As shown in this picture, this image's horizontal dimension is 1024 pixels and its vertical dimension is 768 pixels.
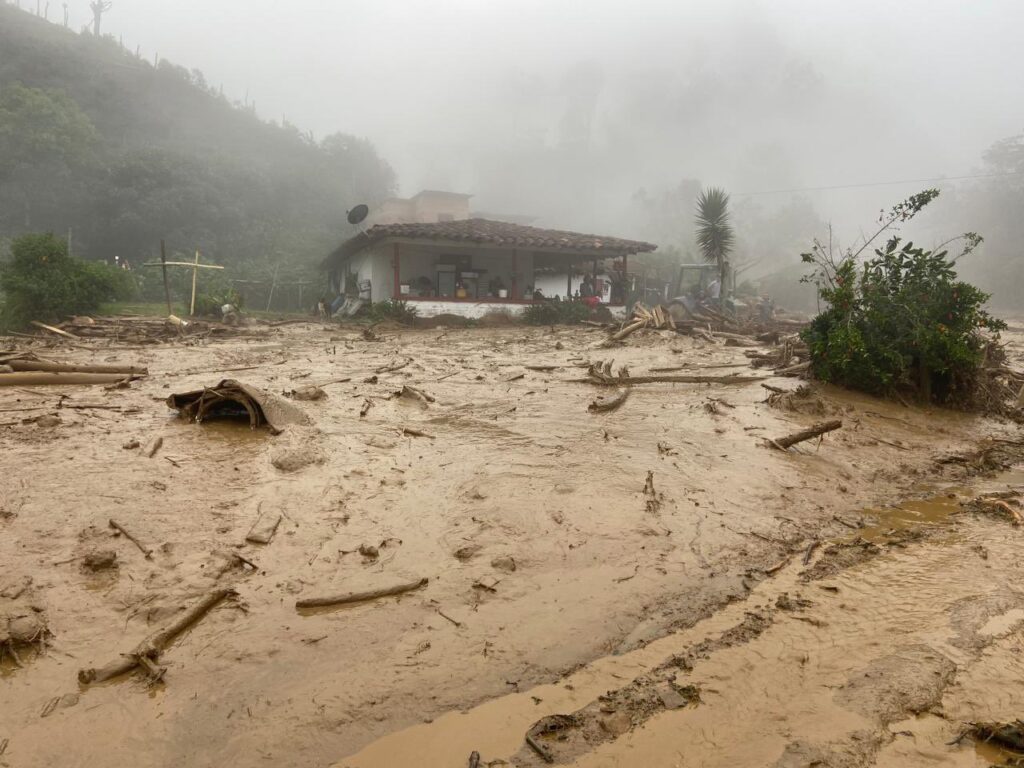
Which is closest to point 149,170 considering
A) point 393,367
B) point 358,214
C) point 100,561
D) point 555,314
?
point 358,214

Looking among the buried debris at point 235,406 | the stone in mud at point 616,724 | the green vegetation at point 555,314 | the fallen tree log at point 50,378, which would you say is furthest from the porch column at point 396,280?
the stone in mud at point 616,724

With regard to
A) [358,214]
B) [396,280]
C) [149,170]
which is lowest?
[396,280]

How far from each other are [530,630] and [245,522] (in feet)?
6.40

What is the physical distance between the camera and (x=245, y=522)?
3.79 metres

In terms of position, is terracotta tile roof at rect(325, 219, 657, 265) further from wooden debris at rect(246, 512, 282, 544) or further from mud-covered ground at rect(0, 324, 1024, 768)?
wooden debris at rect(246, 512, 282, 544)

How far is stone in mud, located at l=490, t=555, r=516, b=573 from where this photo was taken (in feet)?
11.2

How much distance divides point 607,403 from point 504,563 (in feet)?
13.4

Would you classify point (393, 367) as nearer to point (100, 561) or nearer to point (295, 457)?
point (295, 457)

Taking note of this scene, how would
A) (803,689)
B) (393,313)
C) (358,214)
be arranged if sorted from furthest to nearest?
(358,214)
(393,313)
(803,689)

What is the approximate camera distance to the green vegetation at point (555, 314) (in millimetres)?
20000

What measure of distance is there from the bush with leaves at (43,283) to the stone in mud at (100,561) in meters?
14.4

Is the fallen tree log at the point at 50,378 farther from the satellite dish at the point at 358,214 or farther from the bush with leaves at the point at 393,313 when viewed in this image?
the satellite dish at the point at 358,214

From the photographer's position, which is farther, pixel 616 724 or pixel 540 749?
pixel 616 724

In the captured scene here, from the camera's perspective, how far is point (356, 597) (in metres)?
3.03
